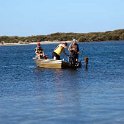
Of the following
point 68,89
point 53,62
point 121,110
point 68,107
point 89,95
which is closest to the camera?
point 121,110

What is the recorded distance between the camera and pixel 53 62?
115ft

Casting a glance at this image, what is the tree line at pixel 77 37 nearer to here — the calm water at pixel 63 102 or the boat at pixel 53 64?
the boat at pixel 53 64

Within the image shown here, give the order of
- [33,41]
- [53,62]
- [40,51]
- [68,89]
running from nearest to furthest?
[68,89], [53,62], [40,51], [33,41]

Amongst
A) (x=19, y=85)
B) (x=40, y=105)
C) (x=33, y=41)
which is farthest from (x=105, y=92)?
(x=33, y=41)

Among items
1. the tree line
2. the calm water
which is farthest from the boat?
the tree line

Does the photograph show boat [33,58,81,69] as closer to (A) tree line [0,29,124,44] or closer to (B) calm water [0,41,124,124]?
(B) calm water [0,41,124,124]

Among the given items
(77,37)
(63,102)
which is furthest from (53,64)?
(77,37)

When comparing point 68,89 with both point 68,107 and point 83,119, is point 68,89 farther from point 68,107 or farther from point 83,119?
point 83,119

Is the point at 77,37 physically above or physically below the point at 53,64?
below

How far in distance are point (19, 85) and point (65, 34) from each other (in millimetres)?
158093

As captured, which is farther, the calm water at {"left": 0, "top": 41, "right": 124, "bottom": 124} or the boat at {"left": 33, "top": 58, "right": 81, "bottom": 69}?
the boat at {"left": 33, "top": 58, "right": 81, "bottom": 69}

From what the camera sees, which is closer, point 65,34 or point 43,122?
point 43,122

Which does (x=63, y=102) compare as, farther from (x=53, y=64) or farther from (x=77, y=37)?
(x=77, y=37)

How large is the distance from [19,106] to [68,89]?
4893 mm
